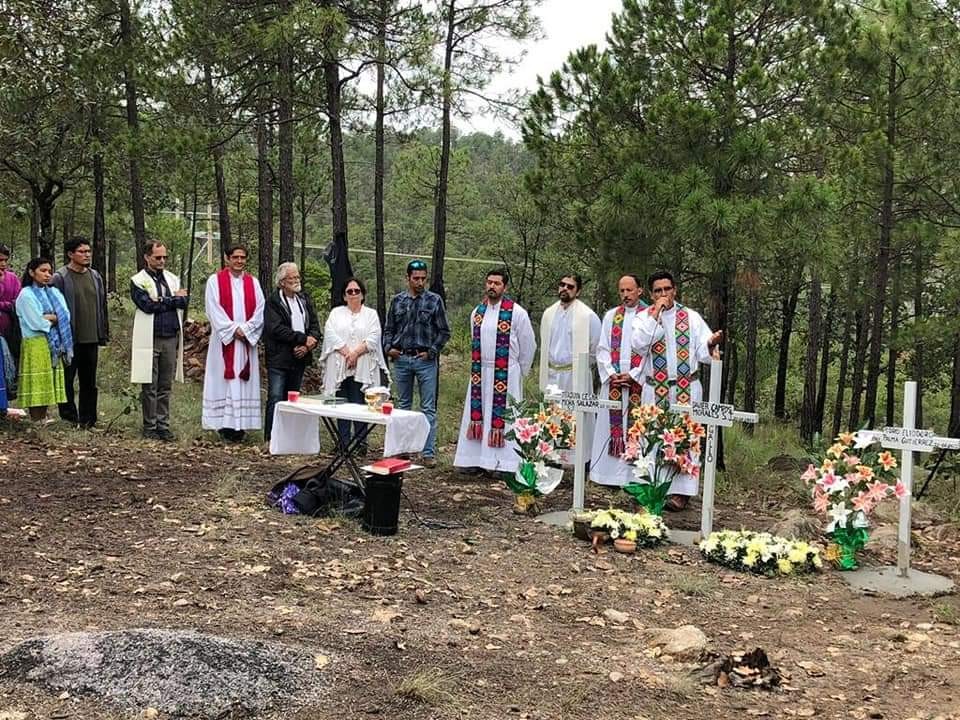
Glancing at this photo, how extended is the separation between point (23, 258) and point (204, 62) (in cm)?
3231

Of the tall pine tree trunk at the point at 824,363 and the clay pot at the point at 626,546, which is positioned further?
the tall pine tree trunk at the point at 824,363

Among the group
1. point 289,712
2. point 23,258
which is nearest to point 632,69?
point 289,712

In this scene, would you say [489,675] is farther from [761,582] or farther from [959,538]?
[959,538]

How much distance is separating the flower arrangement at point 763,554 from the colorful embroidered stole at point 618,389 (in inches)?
68.2

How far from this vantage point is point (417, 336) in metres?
8.67

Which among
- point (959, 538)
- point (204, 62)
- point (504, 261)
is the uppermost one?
point (204, 62)

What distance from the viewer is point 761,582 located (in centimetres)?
580

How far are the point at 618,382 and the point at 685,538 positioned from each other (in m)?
1.51

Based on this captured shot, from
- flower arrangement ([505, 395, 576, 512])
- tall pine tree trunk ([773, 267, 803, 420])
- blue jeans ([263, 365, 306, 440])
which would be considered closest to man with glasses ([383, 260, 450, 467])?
blue jeans ([263, 365, 306, 440])

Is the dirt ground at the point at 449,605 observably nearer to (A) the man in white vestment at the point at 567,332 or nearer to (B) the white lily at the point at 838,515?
(B) the white lily at the point at 838,515

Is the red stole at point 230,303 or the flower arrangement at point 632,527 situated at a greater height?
the red stole at point 230,303

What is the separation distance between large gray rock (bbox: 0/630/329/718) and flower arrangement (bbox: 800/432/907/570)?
141 inches

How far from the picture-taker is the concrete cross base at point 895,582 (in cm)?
571

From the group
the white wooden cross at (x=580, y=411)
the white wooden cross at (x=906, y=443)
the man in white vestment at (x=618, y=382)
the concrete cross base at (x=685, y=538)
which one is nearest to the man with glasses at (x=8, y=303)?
the white wooden cross at (x=580, y=411)
